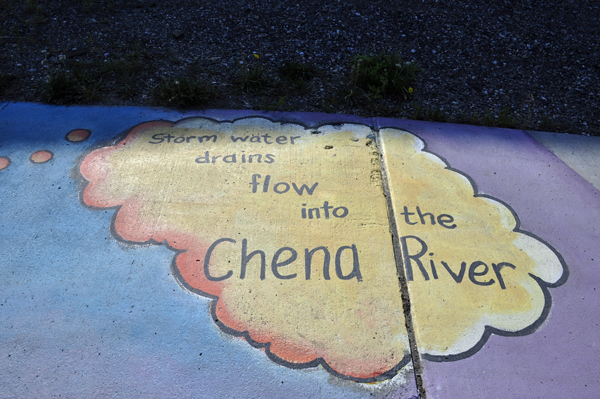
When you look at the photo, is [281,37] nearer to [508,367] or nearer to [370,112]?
[370,112]

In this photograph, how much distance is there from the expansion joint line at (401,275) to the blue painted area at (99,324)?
0.07 meters

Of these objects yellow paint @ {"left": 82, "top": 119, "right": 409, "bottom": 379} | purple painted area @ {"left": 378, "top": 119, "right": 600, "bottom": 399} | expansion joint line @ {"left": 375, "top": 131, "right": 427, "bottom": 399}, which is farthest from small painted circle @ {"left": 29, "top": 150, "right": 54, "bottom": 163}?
purple painted area @ {"left": 378, "top": 119, "right": 600, "bottom": 399}

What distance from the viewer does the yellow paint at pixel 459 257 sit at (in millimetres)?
2189

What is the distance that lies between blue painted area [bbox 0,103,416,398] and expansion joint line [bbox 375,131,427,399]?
72mm

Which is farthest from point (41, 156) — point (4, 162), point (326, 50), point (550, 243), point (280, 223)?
point (550, 243)

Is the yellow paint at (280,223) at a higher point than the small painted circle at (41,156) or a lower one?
lower

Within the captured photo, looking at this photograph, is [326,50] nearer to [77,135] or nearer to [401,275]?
[77,135]

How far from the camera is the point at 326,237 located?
8.44ft

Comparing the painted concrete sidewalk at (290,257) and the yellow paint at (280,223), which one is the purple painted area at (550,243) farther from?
the yellow paint at (280,223)

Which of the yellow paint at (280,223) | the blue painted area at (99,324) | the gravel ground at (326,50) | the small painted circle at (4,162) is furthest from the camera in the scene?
the gravel ground at (326,50)

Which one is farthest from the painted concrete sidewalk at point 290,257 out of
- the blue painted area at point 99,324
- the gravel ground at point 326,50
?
the gravel ground at point 326,50

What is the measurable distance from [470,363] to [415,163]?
4.78ft

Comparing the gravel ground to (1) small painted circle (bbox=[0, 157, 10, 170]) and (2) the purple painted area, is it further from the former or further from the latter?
(1) small painted circle (bbox=[0, 157, 10, 170])

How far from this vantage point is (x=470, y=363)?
6.68 feet
